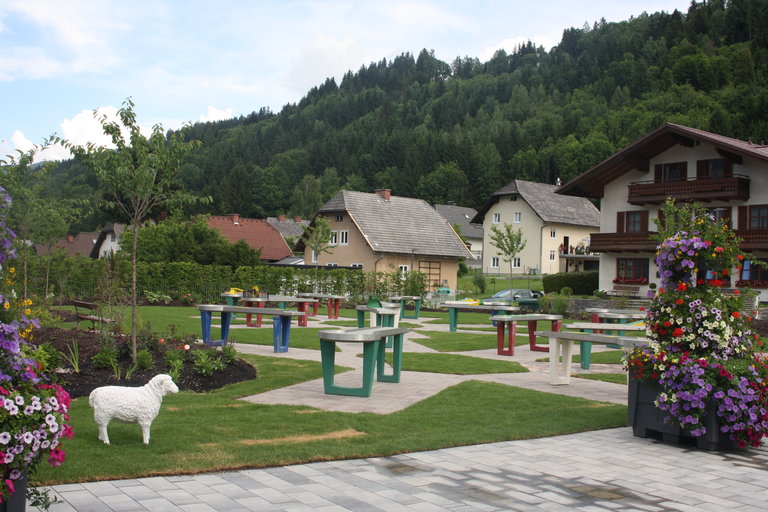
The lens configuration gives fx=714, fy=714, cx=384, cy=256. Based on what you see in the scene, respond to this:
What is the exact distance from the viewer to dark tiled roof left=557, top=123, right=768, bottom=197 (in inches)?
1337

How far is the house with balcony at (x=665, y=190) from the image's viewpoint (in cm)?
3372

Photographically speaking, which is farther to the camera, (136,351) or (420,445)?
(136,351)

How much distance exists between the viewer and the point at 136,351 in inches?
407

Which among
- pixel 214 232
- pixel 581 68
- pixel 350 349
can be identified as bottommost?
pixel 350 349

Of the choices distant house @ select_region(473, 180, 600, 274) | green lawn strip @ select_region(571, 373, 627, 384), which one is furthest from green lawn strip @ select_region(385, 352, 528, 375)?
distant house @ select_region(473, 180, 600, 274)

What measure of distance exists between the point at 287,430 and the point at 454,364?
251 inches

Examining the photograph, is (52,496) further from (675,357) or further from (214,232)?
(214,232)

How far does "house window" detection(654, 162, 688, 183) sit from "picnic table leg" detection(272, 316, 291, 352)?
28.2 meters

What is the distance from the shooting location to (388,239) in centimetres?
4556

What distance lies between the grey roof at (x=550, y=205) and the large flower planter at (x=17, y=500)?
191 feet

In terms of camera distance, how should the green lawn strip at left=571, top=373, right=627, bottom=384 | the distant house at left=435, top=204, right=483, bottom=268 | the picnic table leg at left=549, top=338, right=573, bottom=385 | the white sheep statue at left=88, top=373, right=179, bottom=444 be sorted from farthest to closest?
the distant house at left=435, top=204, right=483, bottom=268, the green lawn strip at left=571, top=373, right=627, bottom=384, the picnic table leg at left=549, top=338, right=573, bottom=385, the white sheep statue at left=88, top=373, right=179, bottom=444

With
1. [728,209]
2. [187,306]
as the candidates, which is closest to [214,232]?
[187,306]

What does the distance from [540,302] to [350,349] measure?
19.2 m

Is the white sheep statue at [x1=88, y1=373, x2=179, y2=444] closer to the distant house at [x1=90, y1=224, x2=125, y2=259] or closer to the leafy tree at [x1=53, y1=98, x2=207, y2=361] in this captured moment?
the leafy tree at [x1=53, y1=98, x2=207, y2=361]
